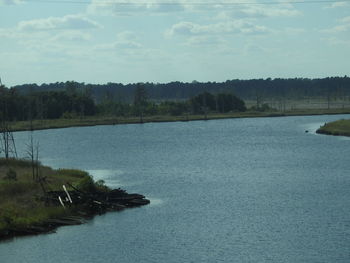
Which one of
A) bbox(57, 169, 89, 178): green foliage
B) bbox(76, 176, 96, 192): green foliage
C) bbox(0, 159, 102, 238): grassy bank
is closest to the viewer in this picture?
bbox(0, 159, 102, 238): grassy bank

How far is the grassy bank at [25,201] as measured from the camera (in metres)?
56.9

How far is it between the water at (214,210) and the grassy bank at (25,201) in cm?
202

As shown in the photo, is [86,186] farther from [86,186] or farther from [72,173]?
[72,173]

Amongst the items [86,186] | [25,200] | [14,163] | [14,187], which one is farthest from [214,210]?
[14,163]

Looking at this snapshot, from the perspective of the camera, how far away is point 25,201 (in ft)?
204

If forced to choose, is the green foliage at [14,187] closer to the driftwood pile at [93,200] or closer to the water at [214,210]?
the driftwood pile at [93,200]

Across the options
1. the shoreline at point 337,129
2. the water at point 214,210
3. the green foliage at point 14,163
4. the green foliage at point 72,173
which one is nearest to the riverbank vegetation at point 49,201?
the water at point 214,210

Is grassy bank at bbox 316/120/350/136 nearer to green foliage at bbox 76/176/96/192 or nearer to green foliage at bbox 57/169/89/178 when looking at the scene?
green foliage at bbox 57/169/89/178

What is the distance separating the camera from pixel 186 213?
66.4 metres

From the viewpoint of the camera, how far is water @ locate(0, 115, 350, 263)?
52.0m

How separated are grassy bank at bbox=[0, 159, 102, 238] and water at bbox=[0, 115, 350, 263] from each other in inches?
79.5

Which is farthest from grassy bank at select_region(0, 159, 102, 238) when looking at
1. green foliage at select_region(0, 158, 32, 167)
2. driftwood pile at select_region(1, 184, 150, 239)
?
green foliage at select_region(0, 158, 32, 167)

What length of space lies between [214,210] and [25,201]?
17.4 metres

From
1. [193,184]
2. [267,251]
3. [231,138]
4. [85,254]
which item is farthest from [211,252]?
[231,138]
